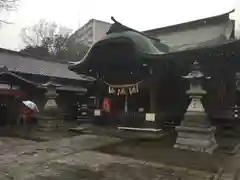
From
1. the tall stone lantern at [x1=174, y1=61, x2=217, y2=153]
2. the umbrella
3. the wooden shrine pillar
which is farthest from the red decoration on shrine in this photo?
the tall stone lantern at [x1=174, y1=61, x2=217, y2=153]

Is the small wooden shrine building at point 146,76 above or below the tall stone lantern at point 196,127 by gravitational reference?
above

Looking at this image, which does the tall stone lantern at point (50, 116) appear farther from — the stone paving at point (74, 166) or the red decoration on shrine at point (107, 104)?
the stone paving at point (74, 166)

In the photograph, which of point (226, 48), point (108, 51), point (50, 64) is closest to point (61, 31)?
point (50, 64)

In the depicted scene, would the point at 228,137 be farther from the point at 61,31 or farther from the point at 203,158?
the point at 61,31

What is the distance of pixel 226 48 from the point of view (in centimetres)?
1040

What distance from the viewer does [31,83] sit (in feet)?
58.3

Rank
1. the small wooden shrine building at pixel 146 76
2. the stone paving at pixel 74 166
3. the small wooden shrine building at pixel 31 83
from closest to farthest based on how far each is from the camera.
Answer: the stone paving at pixel 74 166, the small wooden shrine building at pixel 146 76, the small wooden shrine building at pixel 31 83

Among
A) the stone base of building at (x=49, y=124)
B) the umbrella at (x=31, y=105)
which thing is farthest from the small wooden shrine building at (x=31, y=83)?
the stone base of building at (x=49, y=124)

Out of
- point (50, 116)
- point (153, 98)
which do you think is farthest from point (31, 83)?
point (153, 98)

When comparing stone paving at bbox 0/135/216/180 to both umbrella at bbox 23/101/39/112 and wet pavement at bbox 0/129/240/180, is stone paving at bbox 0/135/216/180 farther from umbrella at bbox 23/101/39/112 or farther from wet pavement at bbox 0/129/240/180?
umbrella at bbox 23/101/39/112

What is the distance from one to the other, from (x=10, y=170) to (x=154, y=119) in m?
7.68

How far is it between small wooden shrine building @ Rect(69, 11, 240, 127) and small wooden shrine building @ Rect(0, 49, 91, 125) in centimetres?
463

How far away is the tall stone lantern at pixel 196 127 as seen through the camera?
9.28 metres

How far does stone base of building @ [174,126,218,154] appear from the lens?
30.2 feet
